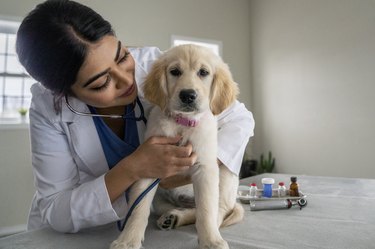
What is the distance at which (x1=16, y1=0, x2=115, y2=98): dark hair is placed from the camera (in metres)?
0.86

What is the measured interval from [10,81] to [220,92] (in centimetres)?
323

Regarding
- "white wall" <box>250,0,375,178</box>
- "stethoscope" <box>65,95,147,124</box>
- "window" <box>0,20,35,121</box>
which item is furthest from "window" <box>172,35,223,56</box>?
"stethoscope" <box>65,95,147,124</box>

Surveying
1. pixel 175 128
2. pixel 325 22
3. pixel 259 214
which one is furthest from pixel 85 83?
pixel 325 22

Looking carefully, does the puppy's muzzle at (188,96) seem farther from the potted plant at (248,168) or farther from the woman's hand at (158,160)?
the potted plant at (248,168)

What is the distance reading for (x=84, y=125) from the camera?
102cm

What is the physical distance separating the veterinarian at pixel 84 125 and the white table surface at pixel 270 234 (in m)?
0.07

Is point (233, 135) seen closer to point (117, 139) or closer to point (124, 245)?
point (117, 139)

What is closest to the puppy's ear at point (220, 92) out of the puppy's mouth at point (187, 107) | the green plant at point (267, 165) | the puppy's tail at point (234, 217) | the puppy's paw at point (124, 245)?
the puppy's mouth at point (187, 107)

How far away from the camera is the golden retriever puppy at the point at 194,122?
2.93 feet

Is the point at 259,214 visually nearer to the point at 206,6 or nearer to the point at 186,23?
the point at 186,23

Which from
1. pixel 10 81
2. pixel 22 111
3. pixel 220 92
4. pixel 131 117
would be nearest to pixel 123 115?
pixel 131 117

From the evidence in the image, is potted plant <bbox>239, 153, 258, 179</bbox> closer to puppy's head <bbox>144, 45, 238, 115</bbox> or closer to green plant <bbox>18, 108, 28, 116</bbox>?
green plant <bbox>18, 108, 28, 116</bbox>

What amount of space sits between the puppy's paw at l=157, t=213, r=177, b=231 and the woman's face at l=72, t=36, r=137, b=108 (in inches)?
18.4

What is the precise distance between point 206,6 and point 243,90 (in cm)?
155
